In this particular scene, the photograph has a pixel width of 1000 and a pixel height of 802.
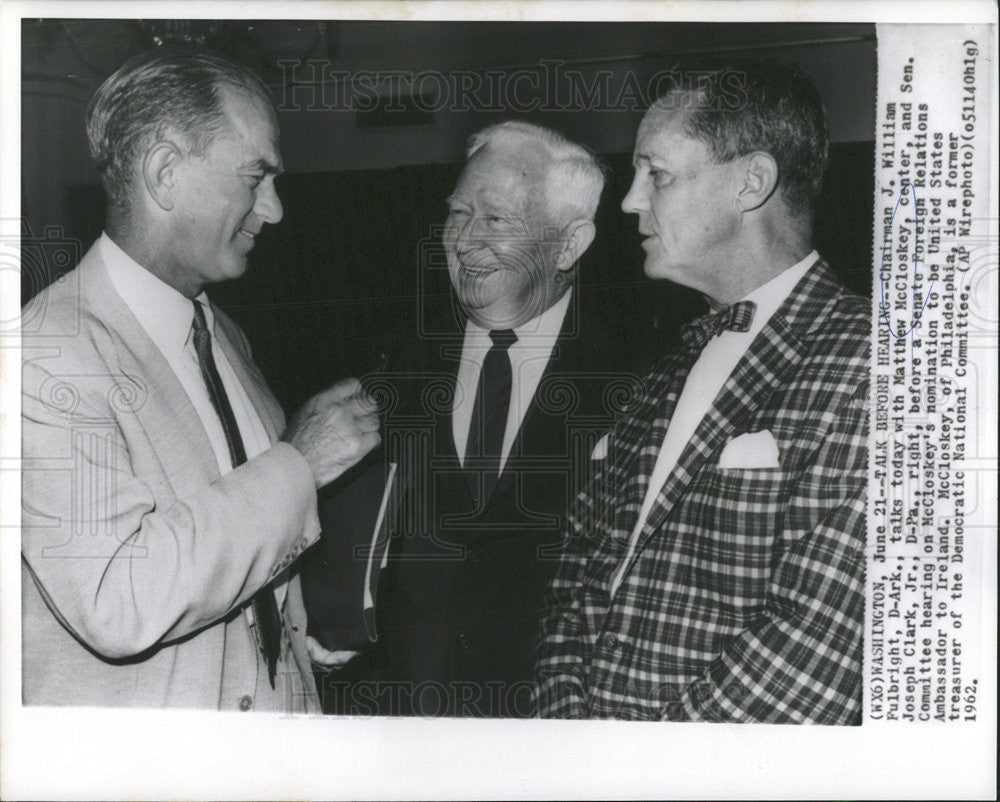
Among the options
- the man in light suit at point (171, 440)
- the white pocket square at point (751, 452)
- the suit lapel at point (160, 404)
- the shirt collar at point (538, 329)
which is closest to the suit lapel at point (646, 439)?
the white pocket square at point (751, 452)

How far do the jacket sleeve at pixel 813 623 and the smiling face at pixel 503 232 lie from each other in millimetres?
704

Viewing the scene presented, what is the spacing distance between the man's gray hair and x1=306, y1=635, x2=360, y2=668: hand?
106 cm

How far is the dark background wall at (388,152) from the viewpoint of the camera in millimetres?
2236

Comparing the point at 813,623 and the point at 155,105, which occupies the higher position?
the point at 155,105

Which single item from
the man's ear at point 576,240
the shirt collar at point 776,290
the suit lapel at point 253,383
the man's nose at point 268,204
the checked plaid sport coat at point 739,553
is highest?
the man's nose at point 268,204

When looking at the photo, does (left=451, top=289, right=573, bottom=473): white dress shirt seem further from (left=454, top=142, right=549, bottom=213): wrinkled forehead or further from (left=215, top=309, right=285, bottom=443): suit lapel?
(left=215, top=309, right=285, bottom=443): suit lapel

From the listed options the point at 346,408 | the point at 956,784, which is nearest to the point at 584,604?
the point at 346,408

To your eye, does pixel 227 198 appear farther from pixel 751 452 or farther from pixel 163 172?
pixel 751 452

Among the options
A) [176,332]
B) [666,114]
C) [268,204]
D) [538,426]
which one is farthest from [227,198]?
[666,114]

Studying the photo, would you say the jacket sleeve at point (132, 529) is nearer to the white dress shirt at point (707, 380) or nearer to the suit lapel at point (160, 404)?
the suit lapel at point (160, 404)

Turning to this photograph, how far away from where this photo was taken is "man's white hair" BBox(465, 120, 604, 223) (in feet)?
7.34

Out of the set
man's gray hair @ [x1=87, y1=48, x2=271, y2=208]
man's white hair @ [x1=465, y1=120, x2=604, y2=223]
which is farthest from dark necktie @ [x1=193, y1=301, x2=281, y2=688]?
man's white hair @ [x1=465, y1=120, x2=604, y2=223]

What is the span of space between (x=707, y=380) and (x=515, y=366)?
421 millimetres

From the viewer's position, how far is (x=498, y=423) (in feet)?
7.44
